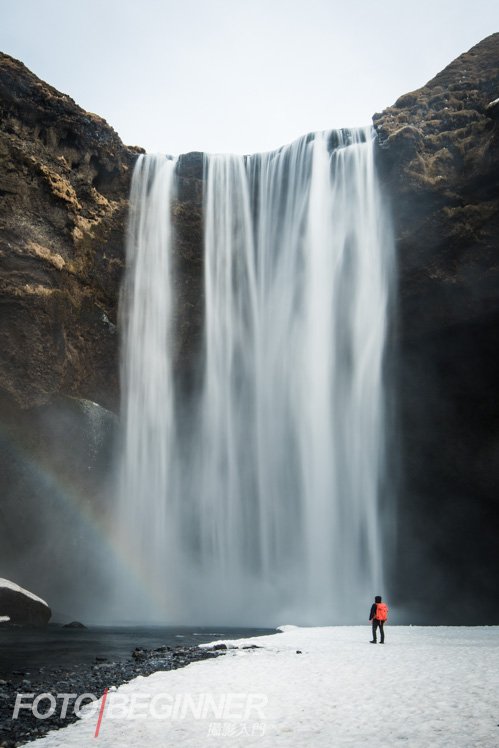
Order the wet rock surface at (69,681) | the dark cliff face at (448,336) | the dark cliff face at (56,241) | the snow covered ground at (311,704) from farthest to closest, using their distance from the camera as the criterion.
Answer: the dark cliff face at (448,336), the dark cliff face at (56,241), the wet rock surface at (69,681), the snow covered ground at (311,704)

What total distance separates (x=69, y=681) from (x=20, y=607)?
11202mm

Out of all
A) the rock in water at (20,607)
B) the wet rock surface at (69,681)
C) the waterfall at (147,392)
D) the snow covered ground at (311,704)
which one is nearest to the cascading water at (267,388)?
the waterfall at (147,392)

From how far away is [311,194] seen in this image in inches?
1032

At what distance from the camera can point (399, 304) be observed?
25.5 metres

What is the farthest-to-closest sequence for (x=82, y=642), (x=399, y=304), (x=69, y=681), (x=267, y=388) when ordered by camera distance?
(x=267, y=388) → (x=399, y=304) → (x=82, y=642) → (x=69, y=681)

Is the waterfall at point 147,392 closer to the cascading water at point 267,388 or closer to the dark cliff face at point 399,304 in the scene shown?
the cascading water at point 267,388

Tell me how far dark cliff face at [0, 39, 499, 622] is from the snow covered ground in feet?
51.0

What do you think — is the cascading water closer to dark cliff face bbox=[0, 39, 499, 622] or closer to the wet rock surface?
dark cliff face bbox=[0, 39, 499, 622]

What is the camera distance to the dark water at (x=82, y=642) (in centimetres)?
1096

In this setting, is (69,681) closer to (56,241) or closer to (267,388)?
(267,388)

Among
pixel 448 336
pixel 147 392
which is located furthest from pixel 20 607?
pixel 448 336

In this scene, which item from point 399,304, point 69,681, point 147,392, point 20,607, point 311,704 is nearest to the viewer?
point 311,704

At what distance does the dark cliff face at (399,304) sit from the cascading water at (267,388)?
959 millimetres

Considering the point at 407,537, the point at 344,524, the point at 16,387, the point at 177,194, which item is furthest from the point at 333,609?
the point at 177,194
